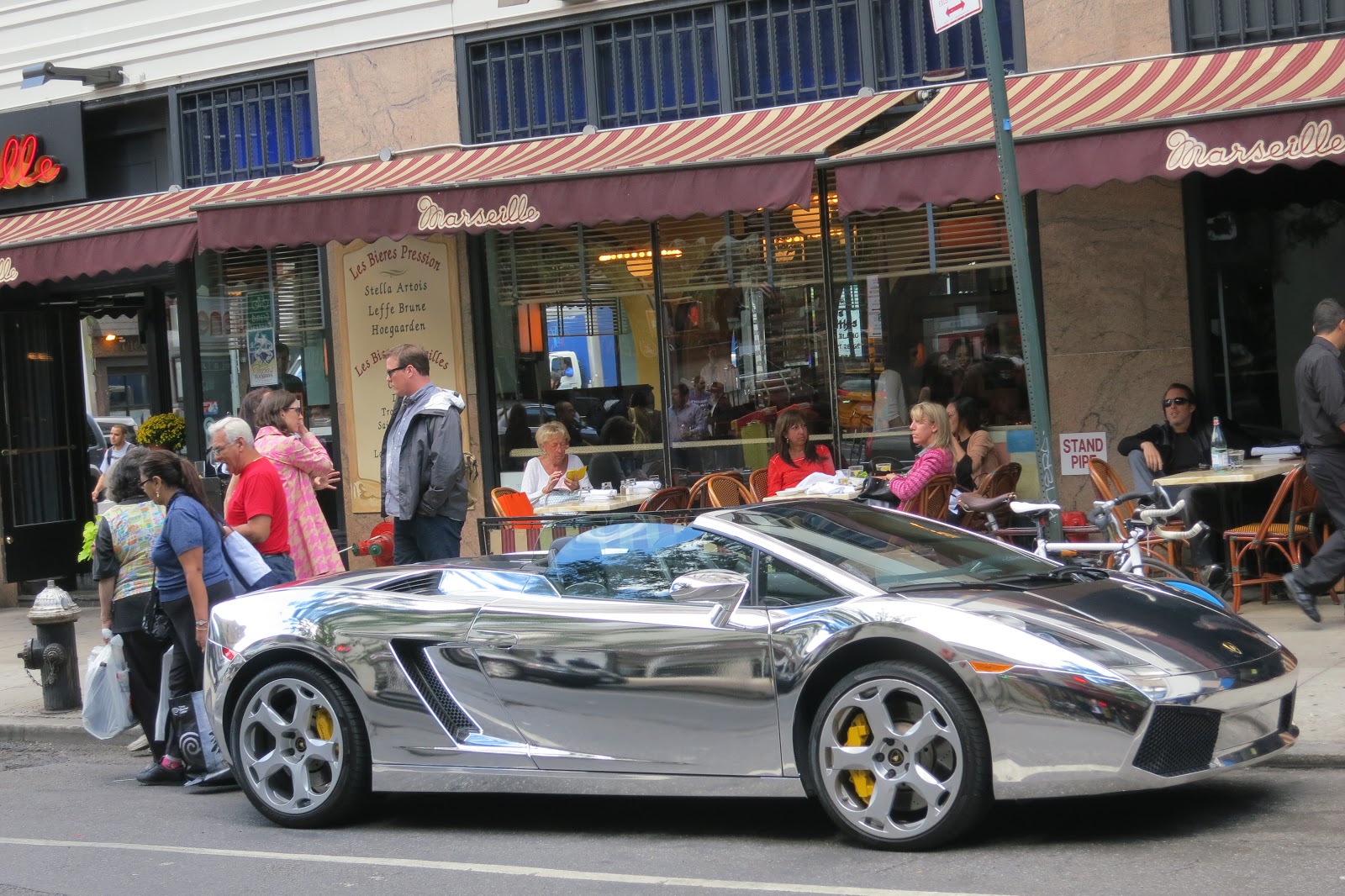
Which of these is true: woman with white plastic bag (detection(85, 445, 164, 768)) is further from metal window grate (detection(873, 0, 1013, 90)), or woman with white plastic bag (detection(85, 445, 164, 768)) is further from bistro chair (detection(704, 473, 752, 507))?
metal window grate (detection(873, 0, 1013, 90))

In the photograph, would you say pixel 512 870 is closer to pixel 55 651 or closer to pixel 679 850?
pixel 679 850

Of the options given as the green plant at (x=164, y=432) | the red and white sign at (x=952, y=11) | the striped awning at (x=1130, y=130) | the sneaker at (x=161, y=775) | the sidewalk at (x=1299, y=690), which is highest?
the red and white sign at (x=952, y=11)

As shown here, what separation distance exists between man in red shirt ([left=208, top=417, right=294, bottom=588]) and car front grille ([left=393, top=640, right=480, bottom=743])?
1.90 meters

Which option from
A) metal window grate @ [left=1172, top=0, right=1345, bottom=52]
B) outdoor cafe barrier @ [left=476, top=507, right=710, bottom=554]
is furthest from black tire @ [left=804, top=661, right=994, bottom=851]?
metal window grate @ [left=1172, top=0, right=1345, bottom=52]

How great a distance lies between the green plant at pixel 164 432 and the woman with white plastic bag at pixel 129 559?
20.5 ft

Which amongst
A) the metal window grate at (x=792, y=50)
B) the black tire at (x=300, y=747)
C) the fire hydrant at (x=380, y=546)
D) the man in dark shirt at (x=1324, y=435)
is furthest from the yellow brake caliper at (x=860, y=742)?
the metal window grate at (x=792, y=50)

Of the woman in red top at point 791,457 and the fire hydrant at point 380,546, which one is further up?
the woman in red top at point 791,457

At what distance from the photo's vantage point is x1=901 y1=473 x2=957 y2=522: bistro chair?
988 cm

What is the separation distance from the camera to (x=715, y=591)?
18.9 ft

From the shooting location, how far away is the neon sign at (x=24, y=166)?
48.5ft

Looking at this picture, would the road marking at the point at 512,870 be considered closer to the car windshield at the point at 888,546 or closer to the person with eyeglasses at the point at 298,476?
the car windshield at the point at 888,546

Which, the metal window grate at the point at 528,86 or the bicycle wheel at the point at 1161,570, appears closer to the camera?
the bicycle wheel at the point at 1161,570

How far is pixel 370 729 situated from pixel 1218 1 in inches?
302

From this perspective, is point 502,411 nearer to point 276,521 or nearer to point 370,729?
point 276,521
